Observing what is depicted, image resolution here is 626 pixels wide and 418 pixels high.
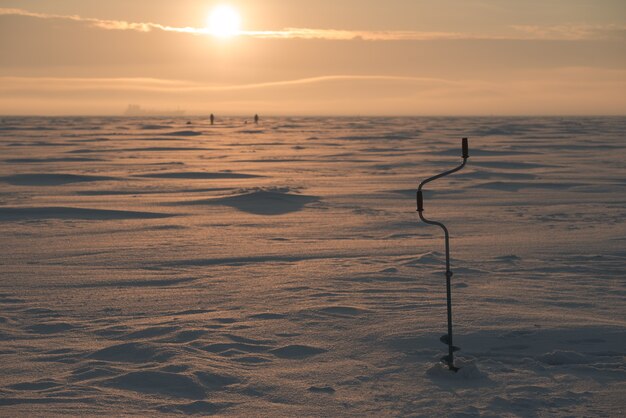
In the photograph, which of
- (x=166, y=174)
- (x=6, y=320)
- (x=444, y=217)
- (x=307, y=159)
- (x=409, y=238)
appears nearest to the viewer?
(x=6, y=320)

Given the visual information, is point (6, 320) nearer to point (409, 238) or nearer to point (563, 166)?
point (409, 238)

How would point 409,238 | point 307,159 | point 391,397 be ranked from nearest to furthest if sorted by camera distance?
point 391,397 < point 409,238 < point 307,159

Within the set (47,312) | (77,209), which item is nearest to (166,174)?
(77,209)

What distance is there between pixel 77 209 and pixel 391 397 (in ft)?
32.4

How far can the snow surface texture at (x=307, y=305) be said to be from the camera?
486 cm

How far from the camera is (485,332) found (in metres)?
6.06

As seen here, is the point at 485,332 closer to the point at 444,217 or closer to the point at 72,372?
the point at 72,372

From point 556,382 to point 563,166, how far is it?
19216 mm

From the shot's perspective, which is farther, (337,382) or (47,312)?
(47,312)

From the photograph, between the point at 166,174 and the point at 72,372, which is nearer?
the point at 72,372

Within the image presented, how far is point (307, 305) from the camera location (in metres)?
6.95

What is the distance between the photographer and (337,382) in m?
5.06

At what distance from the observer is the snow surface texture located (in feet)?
15.9

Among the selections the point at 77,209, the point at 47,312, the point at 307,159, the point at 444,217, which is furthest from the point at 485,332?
the point at 307,159
